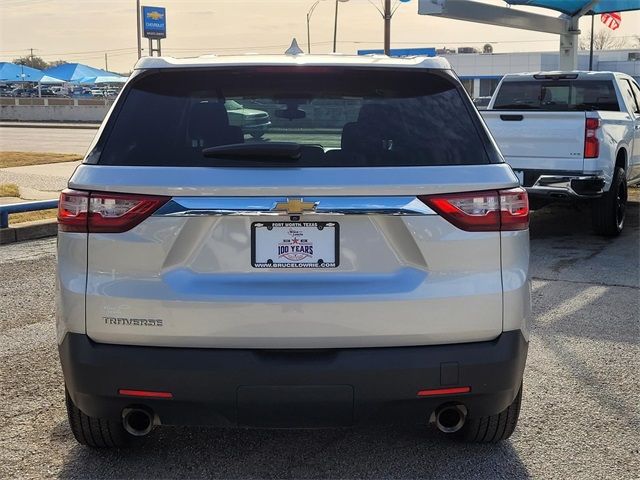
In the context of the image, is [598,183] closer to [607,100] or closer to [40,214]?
[607,100]

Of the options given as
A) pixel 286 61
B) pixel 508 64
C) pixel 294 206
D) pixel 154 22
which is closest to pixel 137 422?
pixel 294 206

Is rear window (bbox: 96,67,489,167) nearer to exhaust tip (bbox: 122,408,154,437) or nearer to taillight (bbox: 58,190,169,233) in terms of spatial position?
taillight (bbox: 58,190,169,233)

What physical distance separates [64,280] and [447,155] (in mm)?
1554

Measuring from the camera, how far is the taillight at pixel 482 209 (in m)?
2.97

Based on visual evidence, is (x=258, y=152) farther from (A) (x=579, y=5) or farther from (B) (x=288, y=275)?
(A) (x=579, y=5)

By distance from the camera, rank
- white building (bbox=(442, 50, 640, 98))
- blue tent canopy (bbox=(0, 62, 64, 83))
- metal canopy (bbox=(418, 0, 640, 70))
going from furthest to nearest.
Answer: white building (bbox=(442, 50, 640, 98)), blue tent canopy (bbox=(0, 62, 64, 83)), metal canopy (bbox=(418, 0, 640, 70))

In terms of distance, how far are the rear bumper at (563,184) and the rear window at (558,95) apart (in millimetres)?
1775

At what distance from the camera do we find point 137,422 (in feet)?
→ 11.2

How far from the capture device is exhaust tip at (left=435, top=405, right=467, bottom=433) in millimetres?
3211

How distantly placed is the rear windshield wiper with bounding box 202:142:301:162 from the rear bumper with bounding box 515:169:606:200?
6.58 meters

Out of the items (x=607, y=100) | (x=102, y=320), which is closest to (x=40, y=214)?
(x=607, y=100)

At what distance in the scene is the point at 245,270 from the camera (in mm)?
2926

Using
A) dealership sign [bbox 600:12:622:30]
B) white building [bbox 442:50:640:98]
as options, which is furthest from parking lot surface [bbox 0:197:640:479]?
white building [bbox 442:50:640:98]

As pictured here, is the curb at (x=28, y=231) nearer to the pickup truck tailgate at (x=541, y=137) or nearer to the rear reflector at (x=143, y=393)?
the pickup truck tailgate at (x=541, y=137)
